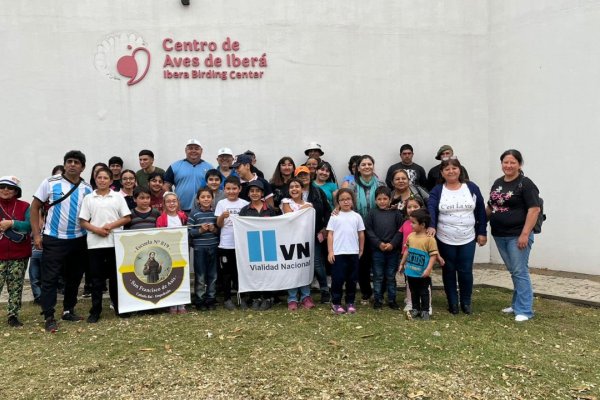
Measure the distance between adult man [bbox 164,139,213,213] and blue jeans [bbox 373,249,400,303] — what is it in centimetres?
278

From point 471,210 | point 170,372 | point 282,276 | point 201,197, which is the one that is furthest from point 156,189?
point 471,210

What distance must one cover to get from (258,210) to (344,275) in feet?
4.30

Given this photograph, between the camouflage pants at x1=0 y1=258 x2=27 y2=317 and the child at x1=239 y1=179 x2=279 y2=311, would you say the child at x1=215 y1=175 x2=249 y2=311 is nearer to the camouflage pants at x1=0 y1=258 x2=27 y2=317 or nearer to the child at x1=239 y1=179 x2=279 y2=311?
the child at x1=239 y1=179 x2=279 y2=311

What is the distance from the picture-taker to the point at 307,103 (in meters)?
8.30

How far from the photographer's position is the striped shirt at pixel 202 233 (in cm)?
562

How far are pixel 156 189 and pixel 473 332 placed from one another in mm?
4246

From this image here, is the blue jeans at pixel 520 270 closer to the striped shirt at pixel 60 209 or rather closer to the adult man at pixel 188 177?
the adult man at pixel 188 177

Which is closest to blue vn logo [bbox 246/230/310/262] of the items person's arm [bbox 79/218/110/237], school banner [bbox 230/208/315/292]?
school banner [bbox 230/208/315/292]

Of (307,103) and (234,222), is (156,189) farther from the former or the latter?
(307,103)

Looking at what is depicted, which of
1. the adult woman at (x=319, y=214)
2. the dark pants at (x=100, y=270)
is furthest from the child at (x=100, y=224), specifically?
the adult woman at (x=319, y=214)

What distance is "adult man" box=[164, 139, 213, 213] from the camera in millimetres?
6727

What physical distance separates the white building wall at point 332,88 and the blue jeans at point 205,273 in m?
2.90

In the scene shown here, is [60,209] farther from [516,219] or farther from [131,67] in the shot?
[516,219]

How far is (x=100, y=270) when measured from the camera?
17.1 feet
